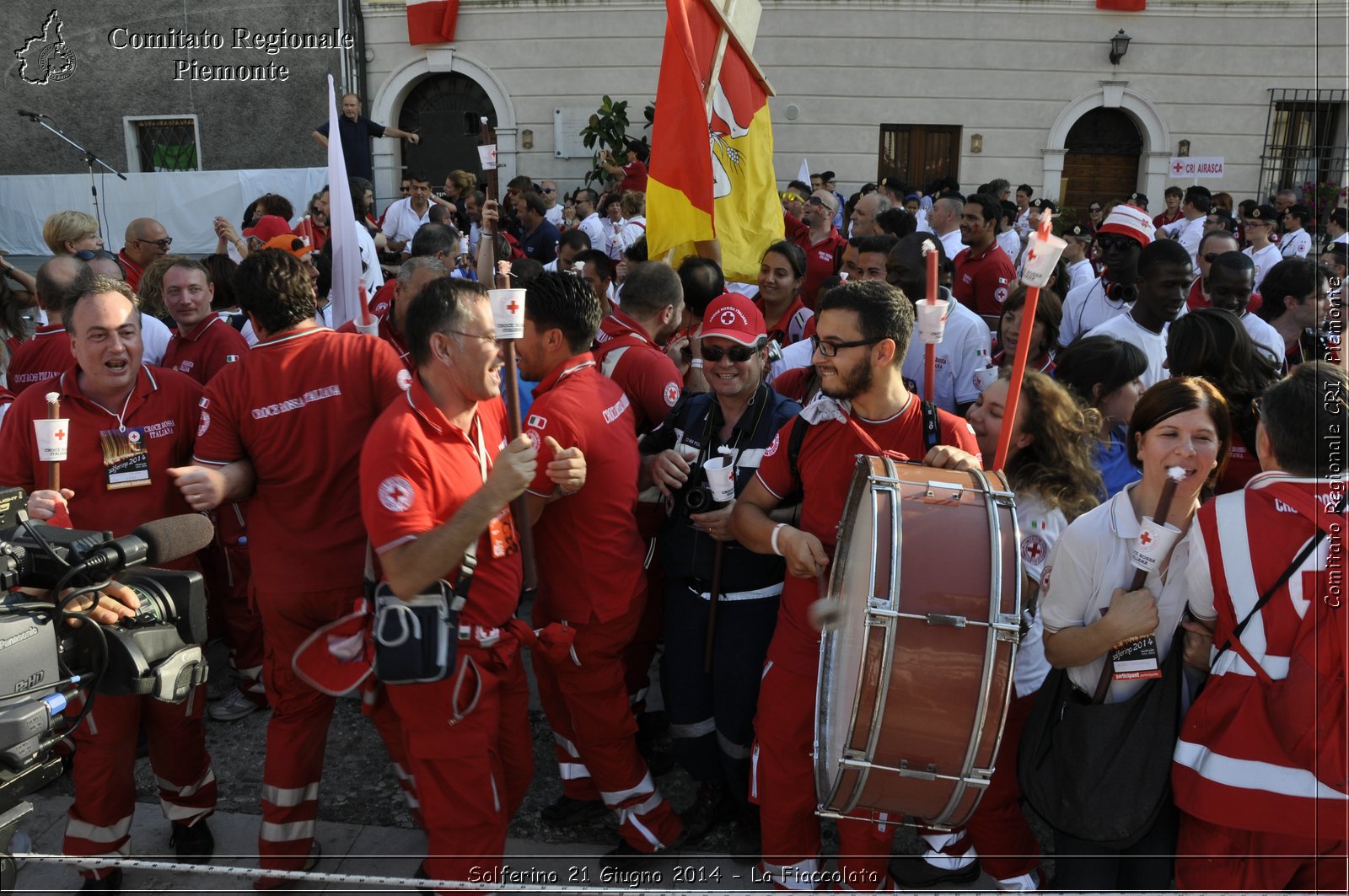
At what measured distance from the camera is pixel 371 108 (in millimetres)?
20781

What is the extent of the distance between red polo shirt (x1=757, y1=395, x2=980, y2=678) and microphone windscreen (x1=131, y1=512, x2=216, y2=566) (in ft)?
6.24

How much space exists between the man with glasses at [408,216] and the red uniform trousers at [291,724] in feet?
34.7

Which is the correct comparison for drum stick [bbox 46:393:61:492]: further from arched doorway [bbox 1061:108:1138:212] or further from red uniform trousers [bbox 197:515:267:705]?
arched doorway [bbox 1061:108:1138:212]

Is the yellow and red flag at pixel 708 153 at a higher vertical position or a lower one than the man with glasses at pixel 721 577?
higher

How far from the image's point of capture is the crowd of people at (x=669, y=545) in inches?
105

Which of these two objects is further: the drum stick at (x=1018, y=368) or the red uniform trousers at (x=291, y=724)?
the red uniform trousers at (x=291, y=724)

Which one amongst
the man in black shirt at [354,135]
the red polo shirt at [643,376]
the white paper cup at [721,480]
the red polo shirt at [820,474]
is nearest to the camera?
the red polo shirt at [820,474]

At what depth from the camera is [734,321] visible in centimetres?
389

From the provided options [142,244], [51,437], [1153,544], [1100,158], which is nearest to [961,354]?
[1153,544]

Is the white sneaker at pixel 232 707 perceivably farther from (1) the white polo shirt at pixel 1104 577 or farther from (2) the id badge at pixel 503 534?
(1) the white polo shirt at pixel 1104 577

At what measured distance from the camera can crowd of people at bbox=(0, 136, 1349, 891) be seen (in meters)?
→ 2.67

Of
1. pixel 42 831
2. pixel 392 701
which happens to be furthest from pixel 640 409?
pixel 42 831

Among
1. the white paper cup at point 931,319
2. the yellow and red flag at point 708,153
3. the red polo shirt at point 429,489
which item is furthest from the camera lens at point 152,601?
the yellow and red flag at point 708,153

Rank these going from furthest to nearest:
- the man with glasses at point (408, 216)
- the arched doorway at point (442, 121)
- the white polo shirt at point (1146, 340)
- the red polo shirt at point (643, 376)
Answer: the arched doorway at point (442, 121) < the man with glasses at point (408, 216) < the white polo shirt at point (1146, 340) < the red polo shirt at point (643, 376)
